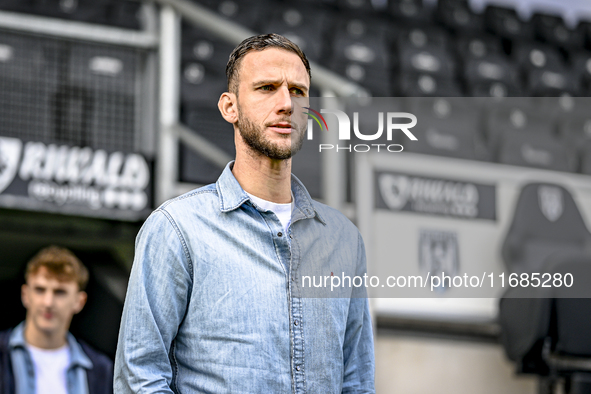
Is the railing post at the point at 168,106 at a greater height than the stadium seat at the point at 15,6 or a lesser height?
lesser

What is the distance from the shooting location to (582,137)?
169 inches

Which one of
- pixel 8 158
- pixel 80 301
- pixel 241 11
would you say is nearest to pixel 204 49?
pixel 241 11

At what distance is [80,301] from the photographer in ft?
7.70

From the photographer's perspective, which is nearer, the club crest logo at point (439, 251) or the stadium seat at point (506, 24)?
the club crest logo at point (439, 251)

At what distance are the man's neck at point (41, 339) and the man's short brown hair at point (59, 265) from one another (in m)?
0.17

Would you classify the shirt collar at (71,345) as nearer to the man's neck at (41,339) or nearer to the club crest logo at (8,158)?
the man's neck at (41,339)

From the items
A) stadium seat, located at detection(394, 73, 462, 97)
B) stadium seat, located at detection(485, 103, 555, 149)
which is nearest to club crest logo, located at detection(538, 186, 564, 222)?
stadium seat, located at detection(485, 103, 555, 149)

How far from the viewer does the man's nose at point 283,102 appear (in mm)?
1048

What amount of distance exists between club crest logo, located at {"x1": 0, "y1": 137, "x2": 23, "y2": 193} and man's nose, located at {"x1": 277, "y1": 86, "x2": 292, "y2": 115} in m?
1.66

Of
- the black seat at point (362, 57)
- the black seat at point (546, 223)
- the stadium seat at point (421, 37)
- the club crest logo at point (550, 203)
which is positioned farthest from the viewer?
the stadium seat at point (421, 37)

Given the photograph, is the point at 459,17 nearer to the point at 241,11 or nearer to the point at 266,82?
the point at 241,11

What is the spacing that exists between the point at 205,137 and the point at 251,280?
2148 mm

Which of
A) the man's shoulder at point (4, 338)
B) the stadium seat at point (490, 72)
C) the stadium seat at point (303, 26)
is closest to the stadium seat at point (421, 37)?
the stadium seat at point (490, 72)

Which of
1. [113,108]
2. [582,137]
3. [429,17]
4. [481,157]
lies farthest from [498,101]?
[113,108]
